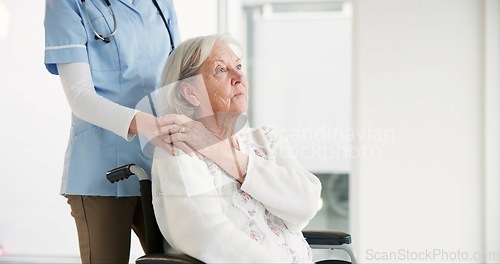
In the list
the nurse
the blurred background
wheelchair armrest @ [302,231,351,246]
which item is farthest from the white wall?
the nurse

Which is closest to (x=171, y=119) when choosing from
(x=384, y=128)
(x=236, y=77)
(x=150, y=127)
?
(x=150, y=127)

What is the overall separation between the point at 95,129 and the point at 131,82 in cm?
15

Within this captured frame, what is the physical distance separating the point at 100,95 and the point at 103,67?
8 cm

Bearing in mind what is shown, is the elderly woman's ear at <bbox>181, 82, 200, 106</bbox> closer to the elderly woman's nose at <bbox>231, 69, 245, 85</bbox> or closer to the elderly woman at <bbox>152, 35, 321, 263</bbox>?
the elderly woman at <bbox>152, 35, 321, 263</bbox>

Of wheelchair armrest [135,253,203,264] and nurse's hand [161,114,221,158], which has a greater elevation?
nurse's hand [161,114,221,158]

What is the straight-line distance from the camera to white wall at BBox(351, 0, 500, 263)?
3.17 meters

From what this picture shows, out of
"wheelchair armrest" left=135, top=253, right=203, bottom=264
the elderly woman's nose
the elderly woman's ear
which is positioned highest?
the elderly woman's nose

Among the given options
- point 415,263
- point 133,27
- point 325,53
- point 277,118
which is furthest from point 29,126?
point 415,263

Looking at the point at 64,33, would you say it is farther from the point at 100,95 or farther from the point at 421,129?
the point at 421,129

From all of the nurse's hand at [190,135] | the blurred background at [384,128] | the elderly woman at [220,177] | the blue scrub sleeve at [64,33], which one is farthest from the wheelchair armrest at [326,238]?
the blurred background at [384,128]

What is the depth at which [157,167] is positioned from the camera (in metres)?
1.60

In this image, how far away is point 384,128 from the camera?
10.6 ft

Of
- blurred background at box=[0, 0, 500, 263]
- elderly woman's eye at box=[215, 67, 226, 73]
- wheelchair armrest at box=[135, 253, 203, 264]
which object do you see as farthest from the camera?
blurred background at box=[0, 0, 500, 263]

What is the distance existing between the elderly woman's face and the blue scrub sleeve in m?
0.32
